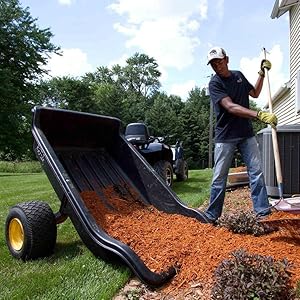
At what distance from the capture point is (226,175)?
4.36 metres

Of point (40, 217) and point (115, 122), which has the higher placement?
point (115, 122)

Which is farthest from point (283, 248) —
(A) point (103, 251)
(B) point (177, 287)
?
(A) point (103, 251)

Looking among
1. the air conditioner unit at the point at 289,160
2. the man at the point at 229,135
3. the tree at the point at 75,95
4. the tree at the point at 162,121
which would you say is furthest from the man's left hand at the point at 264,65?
the tree at the point at 75,95

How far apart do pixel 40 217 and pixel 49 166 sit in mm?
442

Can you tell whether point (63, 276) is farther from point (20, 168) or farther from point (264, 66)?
point (20, 168)

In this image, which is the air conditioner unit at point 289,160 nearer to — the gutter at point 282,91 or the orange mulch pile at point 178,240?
the orange mulch pile at point 178,240

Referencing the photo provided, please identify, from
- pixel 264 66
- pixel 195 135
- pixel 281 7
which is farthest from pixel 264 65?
pixel 195 135

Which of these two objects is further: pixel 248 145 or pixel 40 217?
pixel 248 145

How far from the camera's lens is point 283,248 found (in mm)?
3250

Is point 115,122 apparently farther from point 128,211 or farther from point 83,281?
point 83,281

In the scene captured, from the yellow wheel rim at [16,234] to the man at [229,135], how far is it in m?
1.68

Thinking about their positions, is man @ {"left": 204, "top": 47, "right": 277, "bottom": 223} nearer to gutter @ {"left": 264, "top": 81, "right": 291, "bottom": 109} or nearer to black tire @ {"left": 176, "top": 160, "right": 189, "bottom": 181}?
black tire @ {"left": 176, "top": 160, "right": 189, "bottom": 181}

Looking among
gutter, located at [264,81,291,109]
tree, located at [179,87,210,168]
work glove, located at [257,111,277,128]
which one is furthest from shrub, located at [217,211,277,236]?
tree, located at [179,87,210,168]

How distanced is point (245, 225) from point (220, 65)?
5.02ft
